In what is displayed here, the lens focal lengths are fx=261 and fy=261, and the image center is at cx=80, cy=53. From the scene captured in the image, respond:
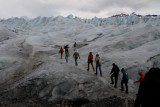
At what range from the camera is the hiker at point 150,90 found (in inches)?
232

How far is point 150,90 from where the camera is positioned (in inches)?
235

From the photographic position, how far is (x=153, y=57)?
30406 millimetres

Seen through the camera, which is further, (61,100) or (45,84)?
(45,84)

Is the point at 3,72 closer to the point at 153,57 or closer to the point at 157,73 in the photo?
the point at 153,57

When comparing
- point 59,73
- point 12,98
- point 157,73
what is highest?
point 157,73


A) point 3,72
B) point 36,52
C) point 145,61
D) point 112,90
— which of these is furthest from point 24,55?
point 112,90

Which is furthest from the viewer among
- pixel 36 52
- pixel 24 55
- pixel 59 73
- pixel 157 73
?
pixel 36 52

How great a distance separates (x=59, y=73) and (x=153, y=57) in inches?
462

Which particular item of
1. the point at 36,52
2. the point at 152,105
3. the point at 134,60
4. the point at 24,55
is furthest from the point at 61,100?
the point at 36,52

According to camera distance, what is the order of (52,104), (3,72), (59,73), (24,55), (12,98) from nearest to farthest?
(52,104), (12,98), (59,73), (3,72), (24,55)

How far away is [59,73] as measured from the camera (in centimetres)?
2556

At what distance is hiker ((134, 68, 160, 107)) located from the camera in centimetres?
589

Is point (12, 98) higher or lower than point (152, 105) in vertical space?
lower

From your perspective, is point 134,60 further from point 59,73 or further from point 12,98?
point 12,98
